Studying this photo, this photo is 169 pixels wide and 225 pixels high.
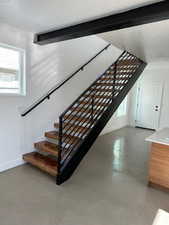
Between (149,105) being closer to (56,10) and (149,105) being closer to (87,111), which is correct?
(87,111)

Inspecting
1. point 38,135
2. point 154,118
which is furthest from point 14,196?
point 154,118

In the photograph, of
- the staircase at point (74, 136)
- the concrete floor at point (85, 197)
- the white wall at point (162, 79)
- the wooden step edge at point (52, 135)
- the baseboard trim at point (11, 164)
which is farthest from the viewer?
the white wall at point (162, 79)

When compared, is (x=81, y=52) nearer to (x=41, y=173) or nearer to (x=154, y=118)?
(x=41, y=173)

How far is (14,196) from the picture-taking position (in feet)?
7.43

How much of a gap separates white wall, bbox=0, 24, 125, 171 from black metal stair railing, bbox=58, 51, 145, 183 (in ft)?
1.44

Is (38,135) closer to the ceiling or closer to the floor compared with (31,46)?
closer to the floor

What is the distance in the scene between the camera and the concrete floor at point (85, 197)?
6.29 feet

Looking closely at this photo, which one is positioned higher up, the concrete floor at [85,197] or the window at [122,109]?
the window at [122,109]

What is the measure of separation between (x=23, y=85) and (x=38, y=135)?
107 cm


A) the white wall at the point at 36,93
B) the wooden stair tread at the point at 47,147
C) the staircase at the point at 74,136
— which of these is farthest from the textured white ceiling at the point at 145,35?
the wooden stair tread at the point at 47,147

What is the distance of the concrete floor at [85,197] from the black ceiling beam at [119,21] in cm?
230

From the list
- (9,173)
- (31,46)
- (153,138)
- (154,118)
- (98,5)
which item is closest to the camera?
(98,5)

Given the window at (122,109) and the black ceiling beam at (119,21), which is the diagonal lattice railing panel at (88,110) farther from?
the window at (122,109)

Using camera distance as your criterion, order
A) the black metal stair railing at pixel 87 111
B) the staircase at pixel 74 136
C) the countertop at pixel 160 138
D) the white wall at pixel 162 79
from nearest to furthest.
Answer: the countertop at pixel 160 138 → the staircase at pixel 74 136 → the black metal stair railing at pixel 87 111 → the white wall at pixel 162 79
